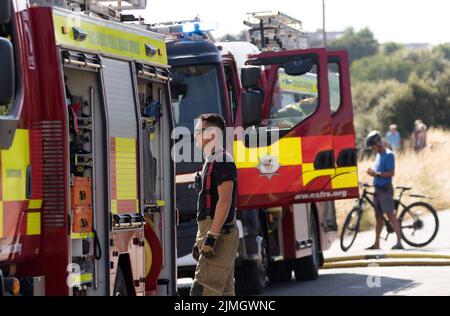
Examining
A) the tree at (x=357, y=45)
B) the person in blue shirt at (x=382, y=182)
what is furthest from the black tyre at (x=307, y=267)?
the tree at (x=357, y=45)

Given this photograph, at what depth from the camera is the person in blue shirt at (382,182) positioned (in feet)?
66.9

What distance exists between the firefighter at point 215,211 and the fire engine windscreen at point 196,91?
454cm

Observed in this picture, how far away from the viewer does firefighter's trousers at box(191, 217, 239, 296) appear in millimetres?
10078

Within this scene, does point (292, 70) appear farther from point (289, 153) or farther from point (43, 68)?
point (43, 68)

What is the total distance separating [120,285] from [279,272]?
7.01m

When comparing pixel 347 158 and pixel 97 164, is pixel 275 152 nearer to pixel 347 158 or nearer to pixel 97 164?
pixel 347 158

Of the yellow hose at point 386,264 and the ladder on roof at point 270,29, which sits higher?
the ladder on roof at point 270,29

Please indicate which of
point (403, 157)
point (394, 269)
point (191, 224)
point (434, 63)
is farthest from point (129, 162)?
point (434, 63)

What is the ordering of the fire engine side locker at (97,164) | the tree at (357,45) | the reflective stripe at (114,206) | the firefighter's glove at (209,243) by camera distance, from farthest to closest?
1. the tree at (357,45)
2. the firefighter's glove at (209,243)
3. the reflective stripe at (114,206)
4. the fire engine side locker at (97,164)

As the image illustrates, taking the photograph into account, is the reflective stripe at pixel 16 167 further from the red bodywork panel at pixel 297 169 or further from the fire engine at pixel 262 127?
the red bodywork panel at pixel 297 169

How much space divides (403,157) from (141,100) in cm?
2501

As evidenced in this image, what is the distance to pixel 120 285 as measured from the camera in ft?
33.8

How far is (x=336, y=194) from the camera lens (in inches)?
592

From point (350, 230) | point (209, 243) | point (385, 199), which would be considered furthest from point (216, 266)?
point (350, 230)
